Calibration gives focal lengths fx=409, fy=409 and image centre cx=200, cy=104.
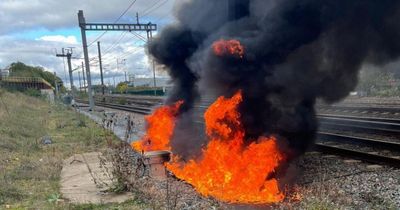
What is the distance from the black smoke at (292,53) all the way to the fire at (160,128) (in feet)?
10.4

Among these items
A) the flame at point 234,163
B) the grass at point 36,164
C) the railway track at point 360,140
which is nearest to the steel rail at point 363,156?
the railway track at point 360,140

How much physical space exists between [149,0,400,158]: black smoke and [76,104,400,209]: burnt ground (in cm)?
90

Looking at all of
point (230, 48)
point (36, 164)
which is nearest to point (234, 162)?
point (230, 48)

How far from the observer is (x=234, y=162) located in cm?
839

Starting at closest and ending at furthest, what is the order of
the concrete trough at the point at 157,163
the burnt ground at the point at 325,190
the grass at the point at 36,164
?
the burnt ground at the point at 325,190
the grass at the point at 36,164
the concrete trough at the point at 157,163

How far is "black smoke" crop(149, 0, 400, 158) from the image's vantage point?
28.9ft

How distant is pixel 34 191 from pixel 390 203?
6.97 metres

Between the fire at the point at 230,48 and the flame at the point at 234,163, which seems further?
the fire at the point at 230,48

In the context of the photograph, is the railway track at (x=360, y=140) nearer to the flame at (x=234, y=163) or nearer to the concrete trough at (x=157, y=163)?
the flame at (x=234, y=163)

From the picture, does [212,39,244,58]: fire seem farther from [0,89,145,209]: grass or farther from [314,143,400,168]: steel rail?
[314,143,400,168]: steel rail

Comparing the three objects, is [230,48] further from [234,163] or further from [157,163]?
[157,163]

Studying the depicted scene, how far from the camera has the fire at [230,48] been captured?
28.8 ft

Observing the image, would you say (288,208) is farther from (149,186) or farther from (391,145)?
(391,145)

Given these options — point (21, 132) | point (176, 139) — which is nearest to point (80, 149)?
point (176, 139)
